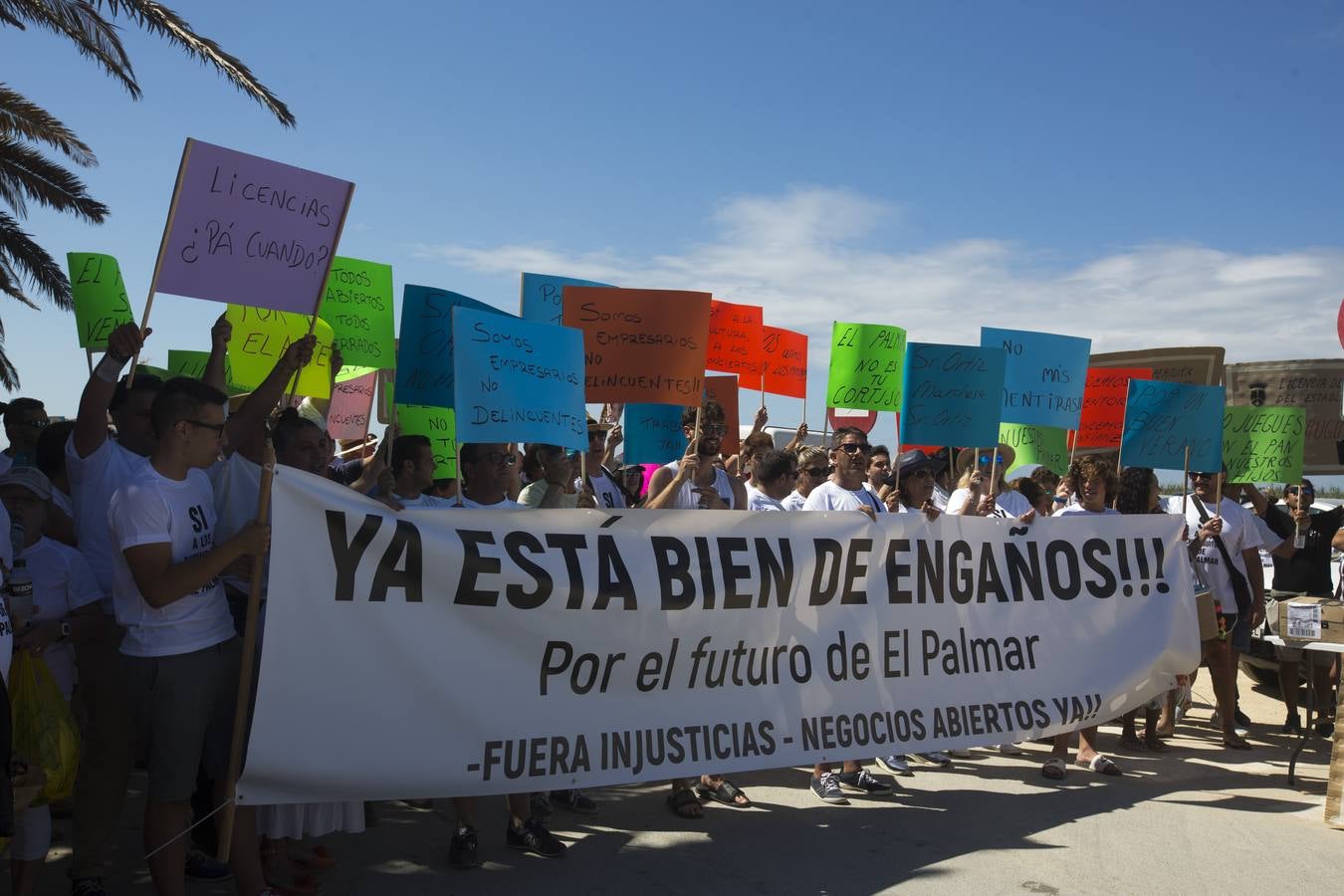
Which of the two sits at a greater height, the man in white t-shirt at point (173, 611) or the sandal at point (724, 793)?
the man in white t-shirt at point (173, 611)

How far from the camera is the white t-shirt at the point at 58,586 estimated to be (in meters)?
4.30

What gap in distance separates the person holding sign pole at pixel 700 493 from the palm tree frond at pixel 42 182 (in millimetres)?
A: 10215

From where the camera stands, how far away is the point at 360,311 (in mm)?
7770

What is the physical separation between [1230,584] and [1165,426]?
4.34ft

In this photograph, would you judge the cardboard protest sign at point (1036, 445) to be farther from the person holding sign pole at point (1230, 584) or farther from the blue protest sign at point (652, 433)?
the blue protest sign at point (652, 433)

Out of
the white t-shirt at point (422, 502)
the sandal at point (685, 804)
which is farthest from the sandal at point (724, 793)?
the white t-shirt at point (422, 502)

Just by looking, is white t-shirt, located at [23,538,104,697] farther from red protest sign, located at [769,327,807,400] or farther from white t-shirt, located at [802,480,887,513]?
red protest sign, located at [769,327,807,400]

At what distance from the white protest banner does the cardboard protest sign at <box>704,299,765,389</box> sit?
4310 millimetres

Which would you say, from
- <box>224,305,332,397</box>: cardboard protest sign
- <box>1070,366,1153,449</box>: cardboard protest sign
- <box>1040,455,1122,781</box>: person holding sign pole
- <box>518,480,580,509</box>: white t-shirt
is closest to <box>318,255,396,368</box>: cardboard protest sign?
<box>224,305,332,397</box>: cardboard protest sign

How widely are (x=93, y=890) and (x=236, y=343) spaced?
163 inches

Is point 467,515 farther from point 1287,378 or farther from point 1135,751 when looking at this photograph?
point 1287,378

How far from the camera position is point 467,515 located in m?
4.79

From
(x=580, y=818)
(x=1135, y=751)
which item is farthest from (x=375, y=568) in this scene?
(x=1135, y=751)

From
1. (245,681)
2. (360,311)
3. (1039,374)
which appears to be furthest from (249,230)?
(1039,374)
